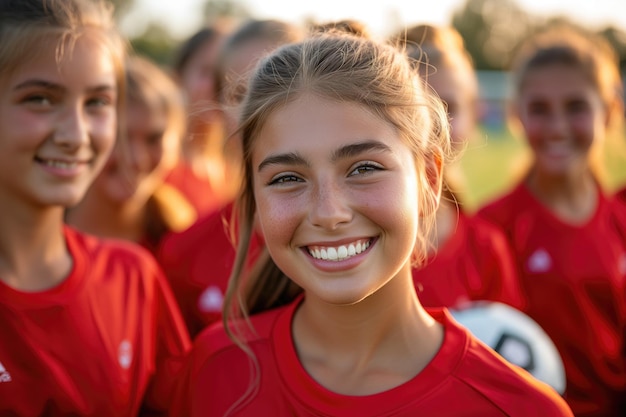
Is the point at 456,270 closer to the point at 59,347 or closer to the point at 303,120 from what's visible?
the point at 303,120

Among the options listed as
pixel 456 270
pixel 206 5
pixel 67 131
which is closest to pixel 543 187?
pixel 456 270

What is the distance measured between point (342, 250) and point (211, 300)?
152 cm

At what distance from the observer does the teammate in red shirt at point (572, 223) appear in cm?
364

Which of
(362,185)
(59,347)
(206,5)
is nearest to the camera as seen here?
(362,185)

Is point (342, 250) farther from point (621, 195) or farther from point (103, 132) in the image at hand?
point (621, 195)

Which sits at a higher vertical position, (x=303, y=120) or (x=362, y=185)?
(x=303, y=120)

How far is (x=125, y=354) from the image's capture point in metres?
2.63

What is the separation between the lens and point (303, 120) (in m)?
2.12

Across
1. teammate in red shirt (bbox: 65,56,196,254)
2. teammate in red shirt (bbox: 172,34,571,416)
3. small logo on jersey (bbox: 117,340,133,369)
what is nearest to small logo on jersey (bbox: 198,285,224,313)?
teammate in red shirt (bbox: 65,56,196,254)

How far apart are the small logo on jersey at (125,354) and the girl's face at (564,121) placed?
8.12ft

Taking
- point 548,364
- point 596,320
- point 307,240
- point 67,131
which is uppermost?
point 67,131

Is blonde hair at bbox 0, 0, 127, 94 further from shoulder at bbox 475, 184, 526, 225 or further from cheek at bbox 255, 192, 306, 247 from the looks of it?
shoulder at bbox 475, 184, 526, 225

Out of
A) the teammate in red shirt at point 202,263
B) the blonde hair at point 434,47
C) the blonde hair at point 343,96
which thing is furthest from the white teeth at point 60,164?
the blonde hair at point 434,47

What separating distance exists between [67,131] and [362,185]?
1.09m
